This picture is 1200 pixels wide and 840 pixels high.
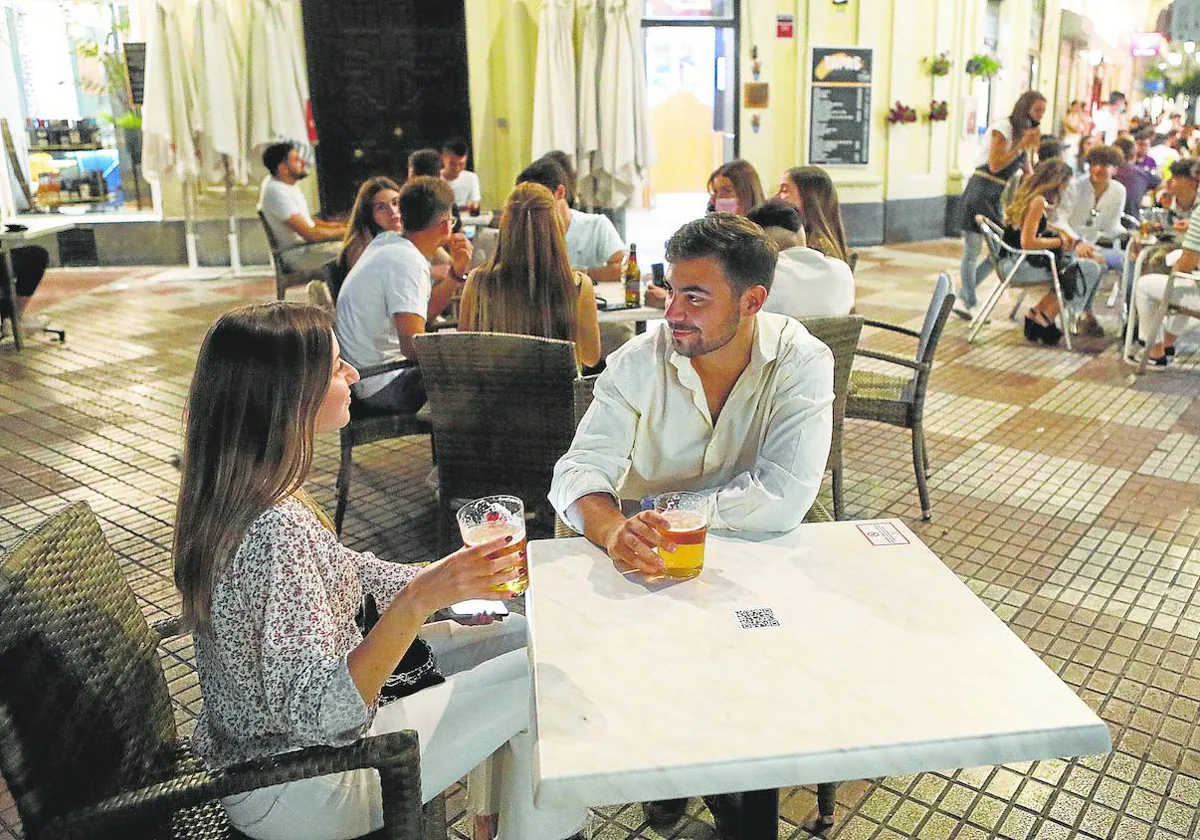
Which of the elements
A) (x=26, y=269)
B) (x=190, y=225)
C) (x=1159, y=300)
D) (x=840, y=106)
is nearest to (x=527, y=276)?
(x=1159, y=300)

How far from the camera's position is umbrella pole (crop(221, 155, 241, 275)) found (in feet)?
32.3

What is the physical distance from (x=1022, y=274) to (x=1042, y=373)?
1.04 m

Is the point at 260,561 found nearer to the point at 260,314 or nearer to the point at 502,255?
the point at 260,314

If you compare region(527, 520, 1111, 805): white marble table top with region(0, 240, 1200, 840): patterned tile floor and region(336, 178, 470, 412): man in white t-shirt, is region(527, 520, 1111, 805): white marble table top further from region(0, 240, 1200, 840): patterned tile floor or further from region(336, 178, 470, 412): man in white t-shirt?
region(336, 178, 470, 412): man in white t-shirt

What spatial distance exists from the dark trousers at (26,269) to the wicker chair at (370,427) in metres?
4.66

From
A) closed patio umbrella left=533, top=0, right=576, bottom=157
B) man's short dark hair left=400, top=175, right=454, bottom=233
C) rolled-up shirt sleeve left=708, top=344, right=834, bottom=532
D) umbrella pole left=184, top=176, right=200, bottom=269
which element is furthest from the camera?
umbrella pole left=184, top=176, right=200, bottom=269

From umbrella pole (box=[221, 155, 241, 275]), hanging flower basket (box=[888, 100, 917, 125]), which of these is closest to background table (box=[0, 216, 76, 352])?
umbrella pole (box=[221, 155, 241, 275])

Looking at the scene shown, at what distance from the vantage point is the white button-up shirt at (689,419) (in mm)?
2127

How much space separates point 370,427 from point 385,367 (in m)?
0.25

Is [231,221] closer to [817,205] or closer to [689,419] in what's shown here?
[817,205]

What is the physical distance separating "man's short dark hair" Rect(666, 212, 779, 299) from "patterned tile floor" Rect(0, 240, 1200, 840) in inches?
49.0

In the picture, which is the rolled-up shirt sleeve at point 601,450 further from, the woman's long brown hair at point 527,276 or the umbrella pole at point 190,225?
the umbrella pole at point 190,225

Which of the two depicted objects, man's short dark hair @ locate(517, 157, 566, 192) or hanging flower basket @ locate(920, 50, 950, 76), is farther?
hanging flower basket @ locate(920, 50, 950, 76)

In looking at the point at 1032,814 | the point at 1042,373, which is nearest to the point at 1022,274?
the point at 1042,373
